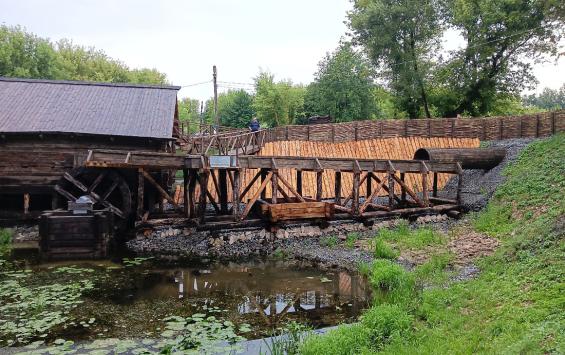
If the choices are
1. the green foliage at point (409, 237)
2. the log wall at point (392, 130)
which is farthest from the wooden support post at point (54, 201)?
the log wall at point (392, 130)

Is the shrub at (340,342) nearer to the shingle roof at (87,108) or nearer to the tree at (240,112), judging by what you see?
the shingle roof at (87,108)

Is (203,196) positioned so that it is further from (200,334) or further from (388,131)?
(388,131)

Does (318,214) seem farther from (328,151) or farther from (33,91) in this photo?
(33,91)

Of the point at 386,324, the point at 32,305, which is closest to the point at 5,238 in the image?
the point at 32,305

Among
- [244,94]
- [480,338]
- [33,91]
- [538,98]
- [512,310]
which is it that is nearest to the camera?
[480,338]

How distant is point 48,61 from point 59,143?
87.6 feet

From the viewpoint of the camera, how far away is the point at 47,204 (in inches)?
700

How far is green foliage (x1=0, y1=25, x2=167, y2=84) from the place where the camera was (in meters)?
35.7

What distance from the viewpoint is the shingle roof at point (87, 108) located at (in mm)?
16766

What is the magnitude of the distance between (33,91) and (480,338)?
20.3 metres

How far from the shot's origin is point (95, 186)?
49.2ft

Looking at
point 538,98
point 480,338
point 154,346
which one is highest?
point 538,98

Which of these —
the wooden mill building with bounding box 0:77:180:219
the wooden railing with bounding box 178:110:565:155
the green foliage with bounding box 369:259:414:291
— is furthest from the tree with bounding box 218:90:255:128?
the green foliage with bounding box 369:259:414:291

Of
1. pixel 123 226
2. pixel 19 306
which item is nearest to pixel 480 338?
pixel 19 306
